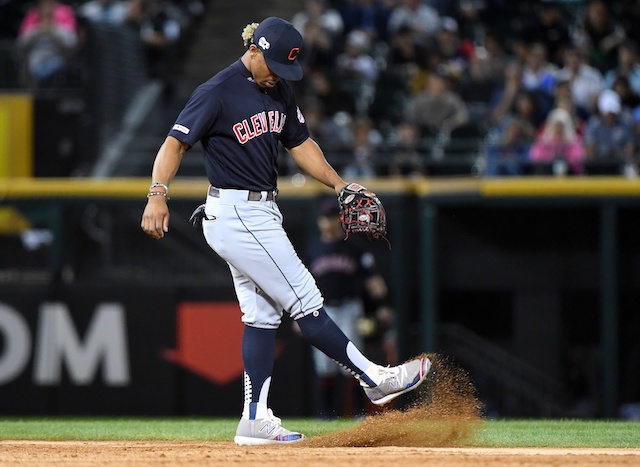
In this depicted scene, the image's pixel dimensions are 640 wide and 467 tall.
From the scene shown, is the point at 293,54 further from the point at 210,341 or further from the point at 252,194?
the point at 210,341

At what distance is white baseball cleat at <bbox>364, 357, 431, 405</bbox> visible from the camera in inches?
219

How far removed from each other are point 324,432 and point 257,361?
35.5 inches

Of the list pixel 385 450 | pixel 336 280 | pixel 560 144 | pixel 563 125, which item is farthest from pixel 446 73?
pixel 385 450

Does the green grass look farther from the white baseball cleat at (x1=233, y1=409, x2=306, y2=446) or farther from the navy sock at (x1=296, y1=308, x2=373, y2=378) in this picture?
the navy sock at (x1=296, y1=308, x2=373, y2=378)

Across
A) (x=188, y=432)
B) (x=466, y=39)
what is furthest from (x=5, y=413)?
(x=466, y=39)

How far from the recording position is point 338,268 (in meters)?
9.65

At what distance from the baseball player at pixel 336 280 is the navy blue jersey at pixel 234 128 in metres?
3.96

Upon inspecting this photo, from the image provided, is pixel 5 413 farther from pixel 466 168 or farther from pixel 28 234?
pixel 466 168

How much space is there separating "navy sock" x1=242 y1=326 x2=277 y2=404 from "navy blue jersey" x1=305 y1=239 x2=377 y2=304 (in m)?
3.91

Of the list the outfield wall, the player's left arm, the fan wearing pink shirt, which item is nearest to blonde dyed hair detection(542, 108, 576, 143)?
the fan wearing pink shirt

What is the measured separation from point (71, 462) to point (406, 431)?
166 cm

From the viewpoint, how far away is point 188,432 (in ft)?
22.2

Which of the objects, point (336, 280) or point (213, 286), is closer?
point (336, 280)

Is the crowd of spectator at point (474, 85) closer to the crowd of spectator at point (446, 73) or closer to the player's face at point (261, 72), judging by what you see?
the crowd of spectator at point (446, 73)
